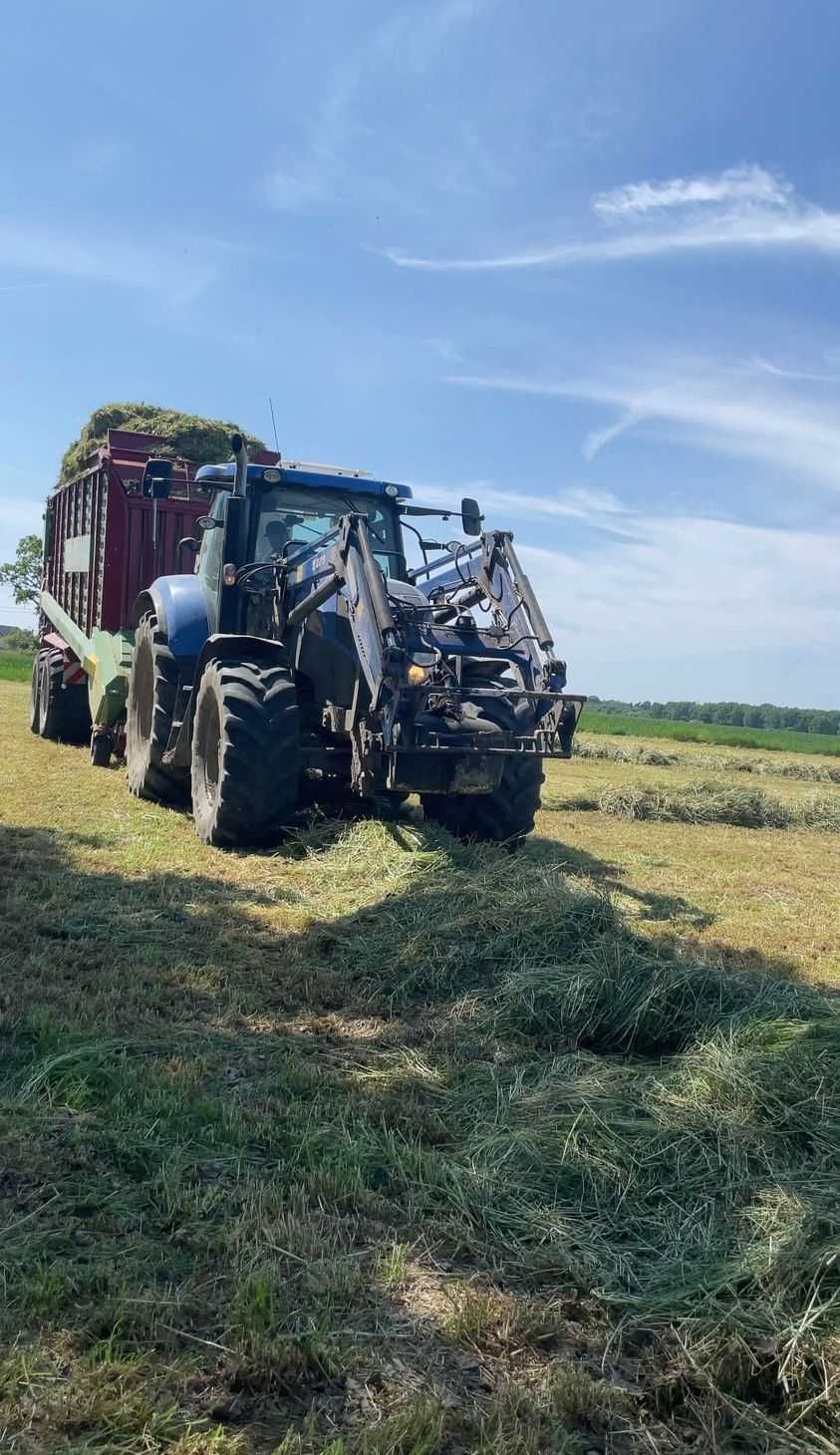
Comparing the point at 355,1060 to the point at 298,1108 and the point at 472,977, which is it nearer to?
the point at 298,1108

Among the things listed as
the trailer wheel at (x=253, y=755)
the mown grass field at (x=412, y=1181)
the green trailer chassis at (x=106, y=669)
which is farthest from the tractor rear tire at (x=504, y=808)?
the green trailer chassis at (x=106, y=669)

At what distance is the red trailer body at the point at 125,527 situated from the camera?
36.7ft

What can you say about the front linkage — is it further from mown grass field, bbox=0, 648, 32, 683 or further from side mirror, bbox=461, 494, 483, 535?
mown grass field, bbox=0, 648, 32, 683

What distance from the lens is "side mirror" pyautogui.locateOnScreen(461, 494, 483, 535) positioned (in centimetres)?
891

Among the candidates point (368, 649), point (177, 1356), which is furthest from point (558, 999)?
point (368, 649)

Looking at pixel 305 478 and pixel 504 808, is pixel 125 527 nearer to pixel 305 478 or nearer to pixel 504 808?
pixel 305 478

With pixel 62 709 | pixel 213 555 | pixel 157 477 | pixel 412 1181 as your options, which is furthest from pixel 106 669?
pixel 412 1181

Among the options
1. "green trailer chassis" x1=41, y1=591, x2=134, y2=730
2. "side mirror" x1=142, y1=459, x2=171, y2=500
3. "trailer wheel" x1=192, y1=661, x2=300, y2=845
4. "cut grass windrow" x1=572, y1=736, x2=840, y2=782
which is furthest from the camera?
"cut grass windrow" x1=572, y1=736, x2=840, y2=782

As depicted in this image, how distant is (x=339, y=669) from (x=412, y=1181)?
16.1 ft

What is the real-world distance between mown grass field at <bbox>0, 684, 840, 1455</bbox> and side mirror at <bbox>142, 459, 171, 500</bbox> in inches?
145

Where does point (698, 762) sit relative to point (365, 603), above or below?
below

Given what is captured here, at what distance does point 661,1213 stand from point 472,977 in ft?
6.86

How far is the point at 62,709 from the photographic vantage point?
13234 millimetres

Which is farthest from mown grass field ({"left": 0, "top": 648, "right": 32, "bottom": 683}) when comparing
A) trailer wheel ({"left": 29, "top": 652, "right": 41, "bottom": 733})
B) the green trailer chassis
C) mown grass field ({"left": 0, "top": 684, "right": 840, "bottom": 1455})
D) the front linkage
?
mown grass field ({"left": 0, "top": 684, "right": 840, "bottom": 1455})
